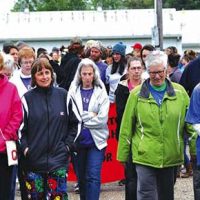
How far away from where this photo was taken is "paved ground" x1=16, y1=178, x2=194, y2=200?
9.31 metres

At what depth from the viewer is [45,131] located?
21.4 ft

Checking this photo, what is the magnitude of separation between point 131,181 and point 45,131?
57.3 inches

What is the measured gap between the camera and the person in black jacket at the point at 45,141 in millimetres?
6508

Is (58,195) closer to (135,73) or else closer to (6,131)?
(6,131)

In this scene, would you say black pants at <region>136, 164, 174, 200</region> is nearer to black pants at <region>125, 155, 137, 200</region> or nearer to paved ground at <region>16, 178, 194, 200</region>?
Result: black pants at <region>125, 155, 137, 200</region>

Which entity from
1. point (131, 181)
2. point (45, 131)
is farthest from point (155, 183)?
point (45, 131)

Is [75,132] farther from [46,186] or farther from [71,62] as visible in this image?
[71,62]

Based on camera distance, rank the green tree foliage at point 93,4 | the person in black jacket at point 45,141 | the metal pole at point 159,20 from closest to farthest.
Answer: the person in black jacket at point 45,141 < the metal pole at point 159,20 < the green tree foliage at point 93,4

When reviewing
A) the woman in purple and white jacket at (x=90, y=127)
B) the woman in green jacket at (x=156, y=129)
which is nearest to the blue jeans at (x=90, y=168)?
the woman in purple and white jacket at (x=90, y=127)

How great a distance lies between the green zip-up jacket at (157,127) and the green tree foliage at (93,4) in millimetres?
70828

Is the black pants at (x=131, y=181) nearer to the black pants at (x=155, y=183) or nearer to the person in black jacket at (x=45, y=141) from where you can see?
the black pants at (x=155, y=183)

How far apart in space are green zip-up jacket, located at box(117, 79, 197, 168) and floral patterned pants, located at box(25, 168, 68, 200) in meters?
0.81

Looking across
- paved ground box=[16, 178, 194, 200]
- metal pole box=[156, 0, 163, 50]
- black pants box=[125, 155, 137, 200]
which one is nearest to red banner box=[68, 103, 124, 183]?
paved ground box=[16, 178, 194, 200]

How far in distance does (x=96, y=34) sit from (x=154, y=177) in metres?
35.9
